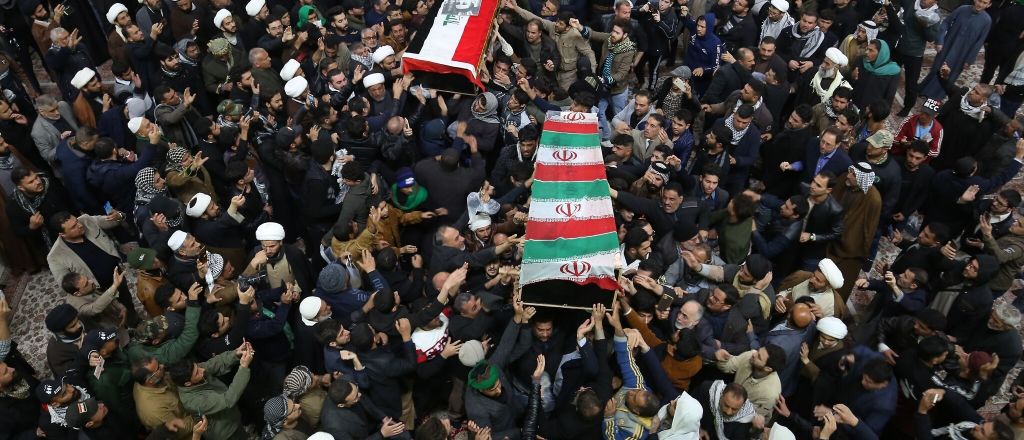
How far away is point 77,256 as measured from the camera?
23.6 feet

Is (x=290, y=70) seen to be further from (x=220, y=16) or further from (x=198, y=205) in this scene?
(x=198, y=205)

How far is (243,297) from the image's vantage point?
6164mm

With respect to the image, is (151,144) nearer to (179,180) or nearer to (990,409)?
(179,180)

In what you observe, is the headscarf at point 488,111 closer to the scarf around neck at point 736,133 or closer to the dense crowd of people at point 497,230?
the dense crowd of people at point 497,230

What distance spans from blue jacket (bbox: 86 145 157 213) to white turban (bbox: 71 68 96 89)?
5.03 feet

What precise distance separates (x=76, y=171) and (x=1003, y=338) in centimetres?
938

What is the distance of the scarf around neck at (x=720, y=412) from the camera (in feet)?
17.3

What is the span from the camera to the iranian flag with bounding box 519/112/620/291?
5.98 meters

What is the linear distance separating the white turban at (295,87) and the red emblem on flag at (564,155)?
3.33 meters

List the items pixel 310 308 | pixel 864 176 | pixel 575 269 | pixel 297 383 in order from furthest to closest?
pixel 864 176 < pixel 310 308 < pixel 575 269 < pixel 297 383

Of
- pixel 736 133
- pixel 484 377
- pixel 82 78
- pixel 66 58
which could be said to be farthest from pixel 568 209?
pixel 66 58

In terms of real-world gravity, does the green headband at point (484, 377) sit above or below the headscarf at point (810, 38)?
below

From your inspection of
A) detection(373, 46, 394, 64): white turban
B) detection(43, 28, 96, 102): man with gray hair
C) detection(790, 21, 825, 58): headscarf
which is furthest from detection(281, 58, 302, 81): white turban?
detection(790, 21, 825, 58): headscarf

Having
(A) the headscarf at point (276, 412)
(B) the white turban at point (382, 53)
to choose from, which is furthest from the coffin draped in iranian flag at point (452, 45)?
(A) the headscarf at point (276, 412)
